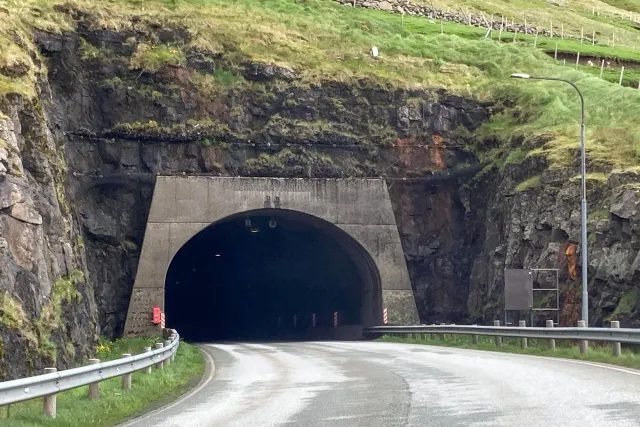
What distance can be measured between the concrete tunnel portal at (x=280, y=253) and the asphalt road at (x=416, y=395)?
64.2ft

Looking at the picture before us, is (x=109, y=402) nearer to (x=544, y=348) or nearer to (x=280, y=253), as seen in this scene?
(x=544, y=348)

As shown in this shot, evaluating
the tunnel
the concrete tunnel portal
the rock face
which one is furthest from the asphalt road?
the tunnel

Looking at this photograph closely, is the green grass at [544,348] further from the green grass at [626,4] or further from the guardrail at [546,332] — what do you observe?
the green grass at [626,4]

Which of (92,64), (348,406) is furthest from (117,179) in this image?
(348,406)

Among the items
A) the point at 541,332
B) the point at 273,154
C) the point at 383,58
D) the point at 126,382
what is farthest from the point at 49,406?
the point at 383,58

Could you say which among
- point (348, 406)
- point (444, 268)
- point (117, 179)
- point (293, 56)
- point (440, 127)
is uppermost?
point (293, 56)

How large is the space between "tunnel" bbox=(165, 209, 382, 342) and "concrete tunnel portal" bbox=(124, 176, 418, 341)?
0.27 ft

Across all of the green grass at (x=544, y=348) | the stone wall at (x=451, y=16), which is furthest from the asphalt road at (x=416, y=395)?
the stone wall at (x=451, y=16)

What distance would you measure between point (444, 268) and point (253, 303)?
2304 centimetres

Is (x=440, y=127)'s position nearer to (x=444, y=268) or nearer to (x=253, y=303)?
(x=444, y=268)

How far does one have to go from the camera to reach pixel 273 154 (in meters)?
47.4

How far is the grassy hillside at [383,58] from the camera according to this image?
40.3 meters

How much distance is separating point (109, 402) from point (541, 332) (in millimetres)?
15282

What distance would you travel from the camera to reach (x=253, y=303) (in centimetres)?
6806
